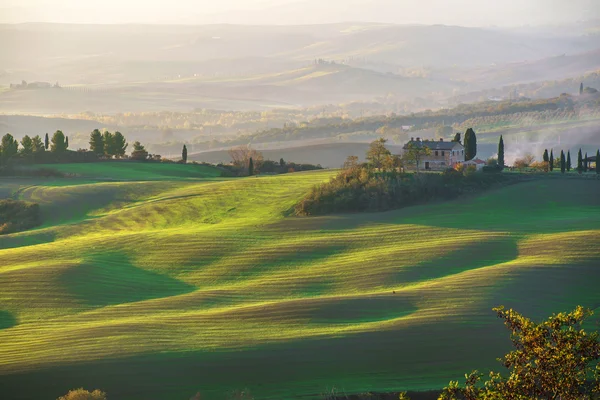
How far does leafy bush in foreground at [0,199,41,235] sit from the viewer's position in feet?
279

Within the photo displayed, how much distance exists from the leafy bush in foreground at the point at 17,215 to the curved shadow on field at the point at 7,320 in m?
32.6

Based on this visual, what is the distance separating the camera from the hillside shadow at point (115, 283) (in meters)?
56.4

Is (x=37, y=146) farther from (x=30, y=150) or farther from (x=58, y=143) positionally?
(x=58, y=143)

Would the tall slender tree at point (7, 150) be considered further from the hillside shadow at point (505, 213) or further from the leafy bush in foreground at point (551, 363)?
the leafy bush in foreground at point (551, 363)

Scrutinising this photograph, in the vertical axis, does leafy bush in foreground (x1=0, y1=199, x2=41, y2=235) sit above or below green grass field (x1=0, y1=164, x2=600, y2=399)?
above

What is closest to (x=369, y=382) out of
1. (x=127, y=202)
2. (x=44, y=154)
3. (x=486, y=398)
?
(x=486, y=398)

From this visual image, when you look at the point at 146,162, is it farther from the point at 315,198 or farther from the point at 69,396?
the point at 69,396

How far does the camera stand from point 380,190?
80.1 meters

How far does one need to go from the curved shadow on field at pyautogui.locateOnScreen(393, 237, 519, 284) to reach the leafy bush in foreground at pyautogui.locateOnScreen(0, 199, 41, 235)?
41.0 meters

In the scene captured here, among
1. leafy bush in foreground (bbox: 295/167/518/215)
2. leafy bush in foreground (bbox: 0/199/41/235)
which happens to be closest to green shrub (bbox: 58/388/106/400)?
leafy bush in foreground (bbox: 295/167/518/215)

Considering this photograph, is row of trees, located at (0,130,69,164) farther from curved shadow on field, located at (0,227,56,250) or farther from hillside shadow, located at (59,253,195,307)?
hillside shadow, located at (59,253,195,307)

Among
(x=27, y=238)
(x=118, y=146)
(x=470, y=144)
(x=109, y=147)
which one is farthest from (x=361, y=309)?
(x=118, y=146)

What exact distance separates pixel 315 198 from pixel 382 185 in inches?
230

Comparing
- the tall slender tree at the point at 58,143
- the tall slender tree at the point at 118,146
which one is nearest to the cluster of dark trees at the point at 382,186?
the tall slender tree at the point at 58,143
